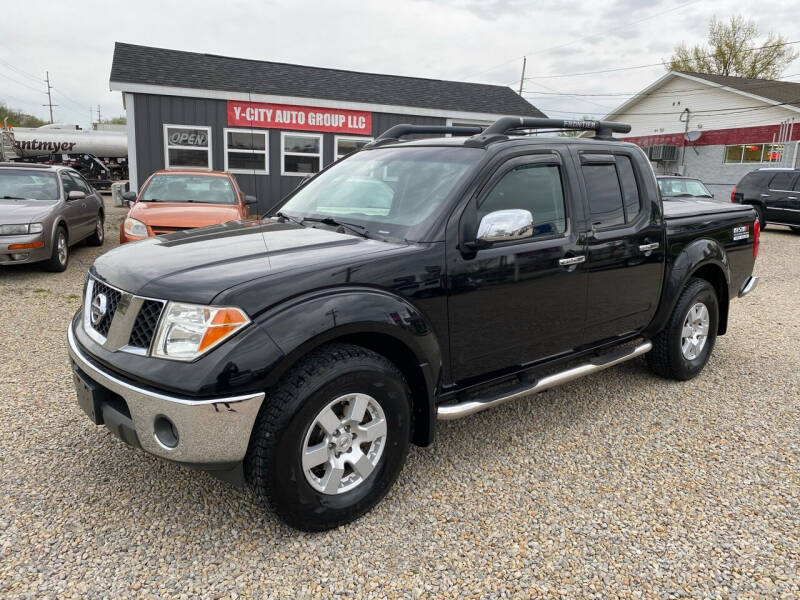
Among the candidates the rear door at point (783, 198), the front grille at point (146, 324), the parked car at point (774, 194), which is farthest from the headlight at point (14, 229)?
the rear door at point (783, 198)

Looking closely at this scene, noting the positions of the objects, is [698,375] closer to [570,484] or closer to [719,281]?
[719,281]

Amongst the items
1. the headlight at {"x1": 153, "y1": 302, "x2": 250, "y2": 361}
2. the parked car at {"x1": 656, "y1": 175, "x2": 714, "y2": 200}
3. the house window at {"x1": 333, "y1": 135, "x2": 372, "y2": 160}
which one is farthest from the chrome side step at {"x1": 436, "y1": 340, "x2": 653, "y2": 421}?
the house window at {"x1": 333, "y1": 135, "x2": 372, "y2": 160}

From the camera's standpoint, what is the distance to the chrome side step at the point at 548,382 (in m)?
3.05

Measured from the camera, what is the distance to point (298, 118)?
51.2 feet

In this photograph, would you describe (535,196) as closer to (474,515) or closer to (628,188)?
(628,188)

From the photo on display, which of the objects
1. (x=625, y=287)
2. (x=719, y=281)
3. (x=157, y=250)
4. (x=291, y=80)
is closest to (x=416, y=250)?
(x=157, y=250)

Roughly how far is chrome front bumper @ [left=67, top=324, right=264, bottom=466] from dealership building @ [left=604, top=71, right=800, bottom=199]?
28233 millimetres

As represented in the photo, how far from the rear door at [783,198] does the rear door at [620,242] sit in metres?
15.2

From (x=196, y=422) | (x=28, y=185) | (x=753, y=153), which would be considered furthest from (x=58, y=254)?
(x=753, y=153)

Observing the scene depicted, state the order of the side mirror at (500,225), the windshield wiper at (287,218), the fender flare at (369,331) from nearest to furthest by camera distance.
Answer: the fender flare at (369,331)
the side mirror at (500,225)
the windshield wiper at (287,218)

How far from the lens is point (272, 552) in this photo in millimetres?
2584

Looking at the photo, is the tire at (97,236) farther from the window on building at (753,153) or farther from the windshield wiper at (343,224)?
the window on building at (753,153)

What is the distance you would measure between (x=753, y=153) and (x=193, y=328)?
3004 cm

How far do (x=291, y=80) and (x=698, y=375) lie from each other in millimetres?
14357
